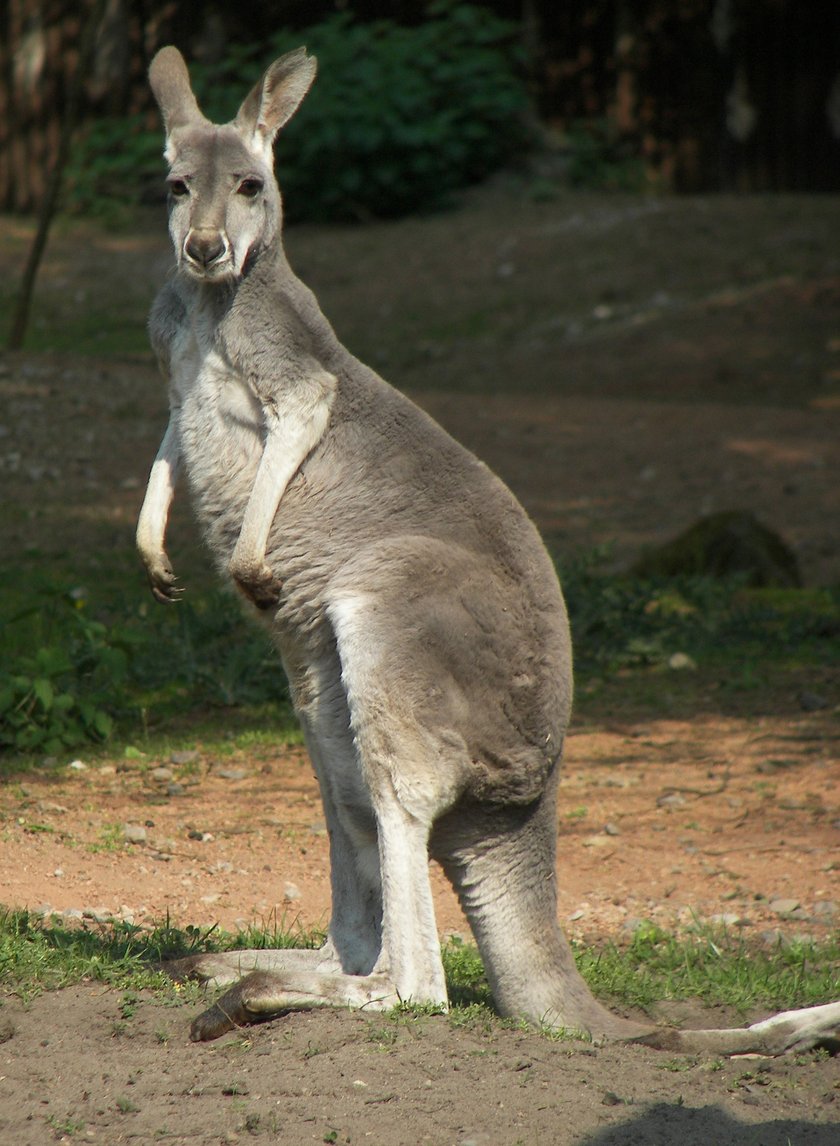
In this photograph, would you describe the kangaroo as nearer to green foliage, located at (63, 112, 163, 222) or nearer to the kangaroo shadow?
the kangaroo shadow

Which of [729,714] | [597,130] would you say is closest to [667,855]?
[729,714]

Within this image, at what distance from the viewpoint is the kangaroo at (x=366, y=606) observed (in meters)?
3.34

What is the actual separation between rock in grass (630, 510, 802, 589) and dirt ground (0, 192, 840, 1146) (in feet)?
1.31

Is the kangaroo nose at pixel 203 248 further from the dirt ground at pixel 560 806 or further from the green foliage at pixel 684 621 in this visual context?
the green foliage at pixel 684 621

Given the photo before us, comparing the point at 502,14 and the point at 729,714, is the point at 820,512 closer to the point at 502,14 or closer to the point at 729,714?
the point at 729,714

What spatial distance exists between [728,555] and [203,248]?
488 centimetres

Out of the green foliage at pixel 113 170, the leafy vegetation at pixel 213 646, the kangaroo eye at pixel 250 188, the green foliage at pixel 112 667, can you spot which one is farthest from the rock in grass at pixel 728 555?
the green foliage at pixel 113 170

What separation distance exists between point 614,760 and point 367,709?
254cm

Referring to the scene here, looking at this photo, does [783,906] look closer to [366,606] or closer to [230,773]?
[366,606]

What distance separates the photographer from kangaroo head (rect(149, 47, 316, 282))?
3.61m

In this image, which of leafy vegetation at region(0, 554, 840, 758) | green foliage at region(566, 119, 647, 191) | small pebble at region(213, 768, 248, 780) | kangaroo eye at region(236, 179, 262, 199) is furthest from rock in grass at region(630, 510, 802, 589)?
green foliage at region(566, 119, 647, 191)

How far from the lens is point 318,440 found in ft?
12.3

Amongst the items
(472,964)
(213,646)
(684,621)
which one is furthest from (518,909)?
(684,621)

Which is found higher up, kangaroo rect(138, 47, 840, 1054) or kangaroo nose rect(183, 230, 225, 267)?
kangaroo nose rect(183, 230, 225, 267)
